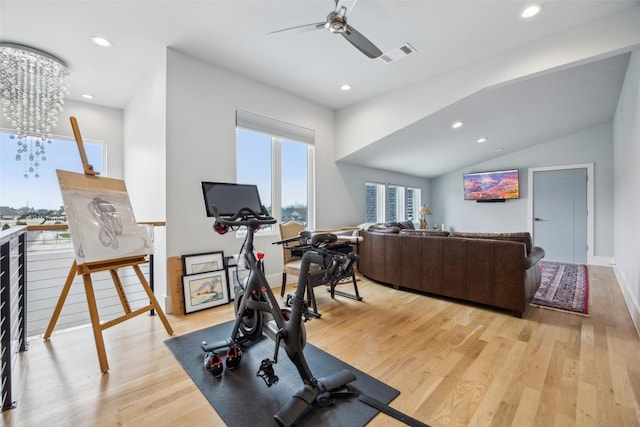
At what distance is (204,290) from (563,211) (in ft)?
24.5

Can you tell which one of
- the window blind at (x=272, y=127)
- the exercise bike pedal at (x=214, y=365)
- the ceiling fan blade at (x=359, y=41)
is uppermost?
the ceiling fan blade at (x=359, y=41)

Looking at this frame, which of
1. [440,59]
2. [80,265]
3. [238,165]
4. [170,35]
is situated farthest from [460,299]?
[170,35]

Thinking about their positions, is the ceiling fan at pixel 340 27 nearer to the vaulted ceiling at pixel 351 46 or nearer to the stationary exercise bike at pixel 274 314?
the vaulted ceiling at pixel 351 46

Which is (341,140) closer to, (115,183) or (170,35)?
(170,35)

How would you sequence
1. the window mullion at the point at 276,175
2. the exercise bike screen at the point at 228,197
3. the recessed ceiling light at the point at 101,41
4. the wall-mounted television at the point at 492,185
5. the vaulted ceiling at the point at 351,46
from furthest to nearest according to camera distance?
the wall-mounted television at the point at 492,185 < the window mullion at the point at 276,175 < the recessed ceiling light at the point at 101,41 < the vaulted ceiling at the point at 351,46 < the exercise bike screen at the point at 228,197

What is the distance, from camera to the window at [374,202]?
19.4ft

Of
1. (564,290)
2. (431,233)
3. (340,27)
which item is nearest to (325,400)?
(431,233)

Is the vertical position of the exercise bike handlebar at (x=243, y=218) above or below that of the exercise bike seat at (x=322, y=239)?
above

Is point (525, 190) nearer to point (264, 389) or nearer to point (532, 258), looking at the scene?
point (532, 258)

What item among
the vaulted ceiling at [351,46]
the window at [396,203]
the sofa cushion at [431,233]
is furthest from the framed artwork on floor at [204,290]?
the window at [396,203]

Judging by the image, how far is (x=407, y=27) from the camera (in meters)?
2.65

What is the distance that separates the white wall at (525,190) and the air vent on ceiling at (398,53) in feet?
17.3

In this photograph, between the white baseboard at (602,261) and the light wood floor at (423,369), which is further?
the white baseboard at (602,261)

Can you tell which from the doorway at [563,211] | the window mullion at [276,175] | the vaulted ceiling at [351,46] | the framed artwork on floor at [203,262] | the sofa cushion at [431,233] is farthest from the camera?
the doorway at [563,211]
